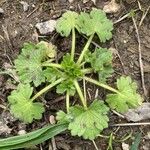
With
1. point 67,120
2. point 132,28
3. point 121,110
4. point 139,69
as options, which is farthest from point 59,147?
point 132,28

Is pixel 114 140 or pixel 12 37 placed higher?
pixel 12 37

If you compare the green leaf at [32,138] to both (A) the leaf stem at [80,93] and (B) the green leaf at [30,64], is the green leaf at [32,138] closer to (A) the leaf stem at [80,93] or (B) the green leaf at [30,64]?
(A) the leaf stem at [80,93]

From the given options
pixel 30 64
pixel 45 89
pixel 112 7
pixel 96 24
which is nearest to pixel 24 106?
pixel 45 89

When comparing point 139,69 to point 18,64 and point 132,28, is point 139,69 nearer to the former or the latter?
point 132,28

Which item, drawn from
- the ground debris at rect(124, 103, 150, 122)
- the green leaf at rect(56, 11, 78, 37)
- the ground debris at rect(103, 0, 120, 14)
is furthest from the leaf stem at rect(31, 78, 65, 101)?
the ground debris at rect(103, 0, 120, 14)

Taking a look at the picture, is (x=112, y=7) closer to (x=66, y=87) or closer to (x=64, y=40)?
(x=64, y=40)

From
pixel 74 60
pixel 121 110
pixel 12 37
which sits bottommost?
pixel 121 110

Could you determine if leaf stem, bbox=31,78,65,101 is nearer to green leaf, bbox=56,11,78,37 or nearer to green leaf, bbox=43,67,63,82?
green leaf, bbox=43,67,63,82
